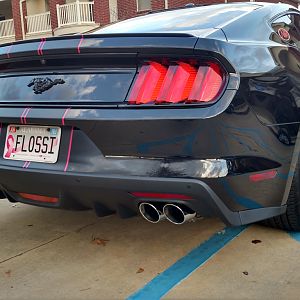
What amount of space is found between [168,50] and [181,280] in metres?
1.33

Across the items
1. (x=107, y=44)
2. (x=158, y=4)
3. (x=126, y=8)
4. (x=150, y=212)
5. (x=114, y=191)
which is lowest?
Result: (x=150, y=212)

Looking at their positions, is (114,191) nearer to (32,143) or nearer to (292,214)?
(32,143)

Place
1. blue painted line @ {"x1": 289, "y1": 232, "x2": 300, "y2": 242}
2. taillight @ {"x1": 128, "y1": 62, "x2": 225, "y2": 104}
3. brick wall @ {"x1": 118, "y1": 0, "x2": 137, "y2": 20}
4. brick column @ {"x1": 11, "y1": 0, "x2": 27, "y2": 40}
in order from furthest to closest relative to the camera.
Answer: brick column @ {"x1": 11, "y1": 0, "x2": 27, "y2": 40} < brick wall @ {"x1": 118, "y1": 0, "x2": 137, "y2": 20} < blue painted line @ {"x1": 289, "y1": 232, "x2": 300, "y2": 242} < taillight @ {"x1": 128, "y1": 62, "x2": 225, "y2": 104}

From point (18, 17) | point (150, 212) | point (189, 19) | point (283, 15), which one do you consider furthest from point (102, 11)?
point (150, 212)

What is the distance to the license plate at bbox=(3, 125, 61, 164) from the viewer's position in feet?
9.09

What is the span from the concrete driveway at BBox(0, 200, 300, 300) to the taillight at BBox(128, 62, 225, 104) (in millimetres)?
1085

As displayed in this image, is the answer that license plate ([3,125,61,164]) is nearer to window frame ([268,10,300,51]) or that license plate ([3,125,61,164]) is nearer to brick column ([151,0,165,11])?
window frame ([268,10,300,51])

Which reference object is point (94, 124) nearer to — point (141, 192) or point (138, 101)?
point (138, 101)

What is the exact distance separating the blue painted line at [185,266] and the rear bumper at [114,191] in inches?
17.5

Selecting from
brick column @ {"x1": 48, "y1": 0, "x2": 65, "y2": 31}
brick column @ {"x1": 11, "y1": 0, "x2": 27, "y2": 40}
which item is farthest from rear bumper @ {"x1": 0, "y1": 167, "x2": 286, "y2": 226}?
brick column @ {"x1": 11, "y1": 0, "x2": 27, "y2": 40}

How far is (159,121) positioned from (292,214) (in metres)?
1.35

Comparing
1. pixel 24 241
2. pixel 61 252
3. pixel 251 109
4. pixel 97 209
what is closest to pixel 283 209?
pixel 251 109

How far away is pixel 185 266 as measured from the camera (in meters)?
3.06

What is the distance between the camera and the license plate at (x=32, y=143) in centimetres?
277
